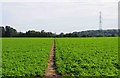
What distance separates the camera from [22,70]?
1712 centimetres

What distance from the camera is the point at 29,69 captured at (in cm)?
1742

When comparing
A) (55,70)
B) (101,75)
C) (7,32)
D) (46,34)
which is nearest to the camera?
(101,75)

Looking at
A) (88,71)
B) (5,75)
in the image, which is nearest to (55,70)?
(88,71)

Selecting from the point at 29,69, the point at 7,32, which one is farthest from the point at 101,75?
the point at 7,32

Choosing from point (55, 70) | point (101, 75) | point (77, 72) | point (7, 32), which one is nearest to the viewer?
point (101, 75)

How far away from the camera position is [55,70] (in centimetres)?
1777

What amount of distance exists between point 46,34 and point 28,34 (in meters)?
9.79

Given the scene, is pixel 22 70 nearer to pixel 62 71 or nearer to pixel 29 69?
pixel 29 69

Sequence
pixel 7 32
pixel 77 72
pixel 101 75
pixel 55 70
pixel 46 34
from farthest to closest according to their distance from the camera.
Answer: pixel 46 34
pixel 7 32
pixel 55 70
pixel 77 72
pixel 101 75

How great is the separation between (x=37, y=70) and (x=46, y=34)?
13606cm

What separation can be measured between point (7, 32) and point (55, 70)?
125 meters

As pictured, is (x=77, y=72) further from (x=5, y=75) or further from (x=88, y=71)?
(x=5, y=75)

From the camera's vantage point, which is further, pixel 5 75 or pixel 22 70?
pixel 22 70

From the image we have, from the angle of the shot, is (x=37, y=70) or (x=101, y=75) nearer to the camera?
(x=101, y=75)
